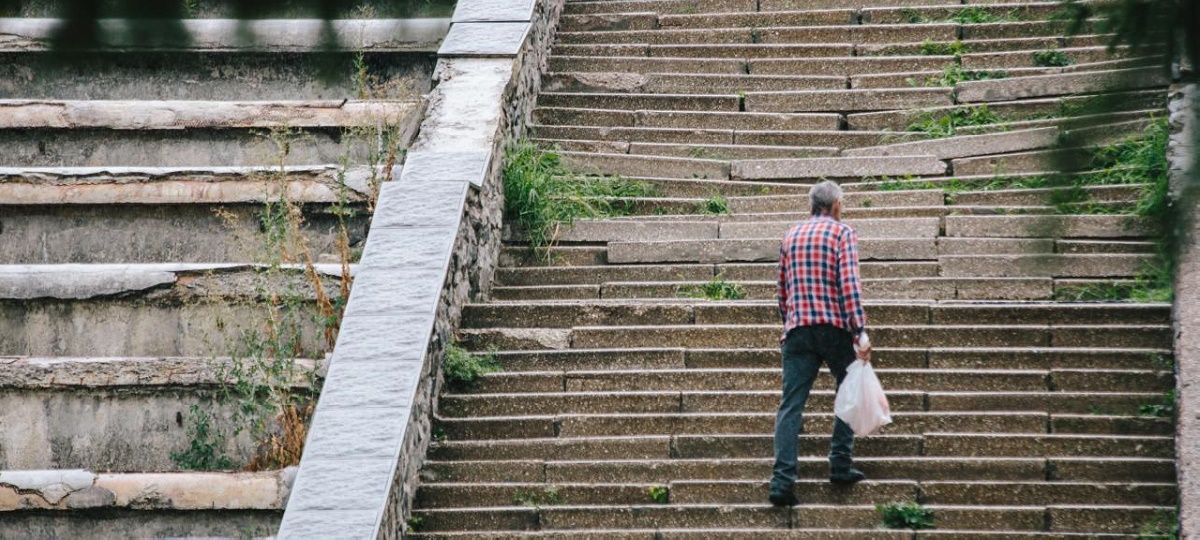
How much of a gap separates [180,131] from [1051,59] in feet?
21.7

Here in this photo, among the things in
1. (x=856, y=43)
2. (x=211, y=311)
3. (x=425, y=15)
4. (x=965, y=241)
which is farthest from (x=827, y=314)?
(x=856, y=43)

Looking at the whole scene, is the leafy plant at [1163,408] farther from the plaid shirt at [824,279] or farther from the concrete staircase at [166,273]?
the concrete staircase at [166,273]

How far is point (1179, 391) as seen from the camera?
743 cm

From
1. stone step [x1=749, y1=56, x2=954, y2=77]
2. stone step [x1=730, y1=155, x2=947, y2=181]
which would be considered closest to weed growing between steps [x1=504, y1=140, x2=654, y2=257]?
stone step [x1=730, y1=155, x2=947, y2=181]

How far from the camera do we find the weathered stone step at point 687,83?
11.8 meters

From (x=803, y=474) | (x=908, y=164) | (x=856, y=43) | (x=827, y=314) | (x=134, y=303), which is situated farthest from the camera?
(x=856, y=43)

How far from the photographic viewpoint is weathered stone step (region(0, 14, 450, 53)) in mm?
2486

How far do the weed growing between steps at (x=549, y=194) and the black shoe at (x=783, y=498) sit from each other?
3079 millimetres

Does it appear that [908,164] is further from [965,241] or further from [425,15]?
[425,15]

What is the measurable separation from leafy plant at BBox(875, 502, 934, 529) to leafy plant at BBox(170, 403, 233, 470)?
3.51m

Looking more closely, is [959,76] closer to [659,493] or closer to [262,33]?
[659,493]

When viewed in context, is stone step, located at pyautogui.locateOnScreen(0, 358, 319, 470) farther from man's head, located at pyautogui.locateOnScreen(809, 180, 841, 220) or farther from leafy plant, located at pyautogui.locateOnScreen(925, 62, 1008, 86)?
leafy plant, located at pyautogui.locateOnScreen(925, 62, 1008, 86)

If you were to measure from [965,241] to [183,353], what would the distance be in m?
4.92

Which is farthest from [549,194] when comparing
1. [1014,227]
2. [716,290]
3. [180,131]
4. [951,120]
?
[951,120]
